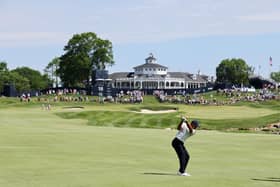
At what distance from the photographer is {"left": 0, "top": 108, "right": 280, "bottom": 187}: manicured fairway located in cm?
2006

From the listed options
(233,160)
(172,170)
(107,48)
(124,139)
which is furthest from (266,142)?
(107,48)

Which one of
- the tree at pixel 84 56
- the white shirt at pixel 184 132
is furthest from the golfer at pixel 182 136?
the tree at pixel 84 56

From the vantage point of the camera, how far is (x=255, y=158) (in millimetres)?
29328

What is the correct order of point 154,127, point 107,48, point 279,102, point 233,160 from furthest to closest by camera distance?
point 107,48
point 279,102
point 154,127
point 233,160

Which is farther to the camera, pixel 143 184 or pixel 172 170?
pixel 172 170

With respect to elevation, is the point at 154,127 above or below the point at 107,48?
below

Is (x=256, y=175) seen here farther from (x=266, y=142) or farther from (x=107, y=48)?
(x=107, y=48)

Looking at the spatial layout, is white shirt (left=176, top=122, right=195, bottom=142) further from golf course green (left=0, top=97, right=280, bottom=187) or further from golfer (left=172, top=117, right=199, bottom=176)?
golf course green (left=0, top=97, right=280, bottom=187)

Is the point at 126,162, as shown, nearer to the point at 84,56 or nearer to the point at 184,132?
the point at 184,132

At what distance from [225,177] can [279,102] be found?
89.3 meters

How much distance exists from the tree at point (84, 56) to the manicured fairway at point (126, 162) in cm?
13920

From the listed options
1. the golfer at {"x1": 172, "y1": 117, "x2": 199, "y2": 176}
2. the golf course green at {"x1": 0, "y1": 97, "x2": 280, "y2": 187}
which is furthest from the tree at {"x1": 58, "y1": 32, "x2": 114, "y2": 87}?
the golfer at {"x1": 172, "y1": 117, "x2": 199, "y2": 176}

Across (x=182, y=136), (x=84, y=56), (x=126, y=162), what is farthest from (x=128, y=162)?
(x=84, y=56)

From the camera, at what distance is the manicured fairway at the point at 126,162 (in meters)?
20.1
